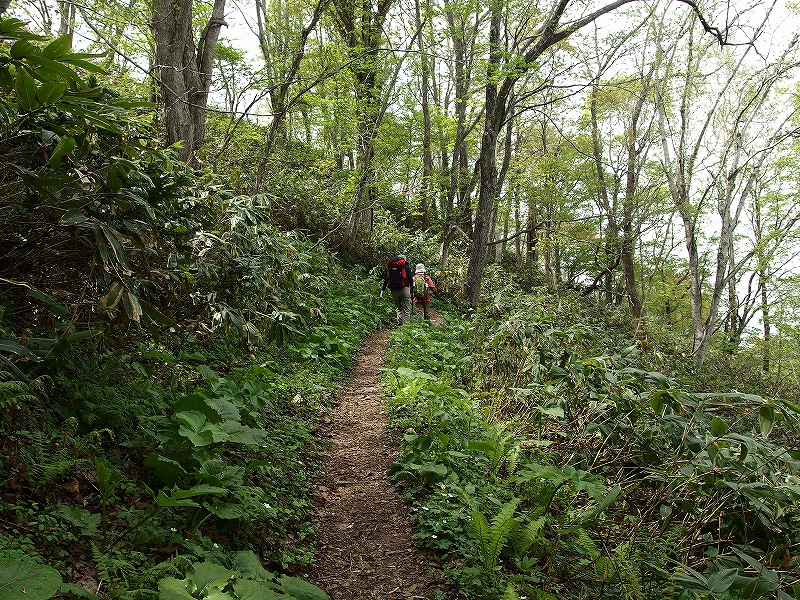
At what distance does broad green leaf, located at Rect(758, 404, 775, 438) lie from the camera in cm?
353

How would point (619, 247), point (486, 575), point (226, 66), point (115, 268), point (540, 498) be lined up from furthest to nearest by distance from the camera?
1. point (619, 247)
2. point (226, 66)
3. point (540, 498)
4. point (486, 575)
5. point (115, 268)

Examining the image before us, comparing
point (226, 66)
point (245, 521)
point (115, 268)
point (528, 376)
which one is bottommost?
point (245, 521)

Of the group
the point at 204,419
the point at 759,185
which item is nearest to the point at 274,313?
the point at 204,419

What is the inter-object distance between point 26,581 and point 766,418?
177 inches

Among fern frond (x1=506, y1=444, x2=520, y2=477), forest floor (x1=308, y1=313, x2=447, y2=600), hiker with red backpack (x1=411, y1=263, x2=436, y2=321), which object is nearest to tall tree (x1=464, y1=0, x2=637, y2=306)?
hiker with red backpack (x1=411, y1=263, x2=436, y2=321)

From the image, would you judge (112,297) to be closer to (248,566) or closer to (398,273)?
(248,566)

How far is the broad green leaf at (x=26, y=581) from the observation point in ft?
5.53

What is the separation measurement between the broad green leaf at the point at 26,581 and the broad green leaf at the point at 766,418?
14.4ft

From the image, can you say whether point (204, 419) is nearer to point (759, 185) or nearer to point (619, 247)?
point (619, 247)

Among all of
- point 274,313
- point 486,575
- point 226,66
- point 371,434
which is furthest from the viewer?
point 226,66

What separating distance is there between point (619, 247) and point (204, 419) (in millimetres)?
18073

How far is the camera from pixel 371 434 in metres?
5.54

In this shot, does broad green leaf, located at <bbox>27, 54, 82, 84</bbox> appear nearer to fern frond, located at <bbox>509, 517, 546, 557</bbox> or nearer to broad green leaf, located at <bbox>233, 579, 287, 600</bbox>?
Result: broad green leaf, located at <bbox>233, 579, 287, 600</bbox>

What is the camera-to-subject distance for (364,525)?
3932 mm
